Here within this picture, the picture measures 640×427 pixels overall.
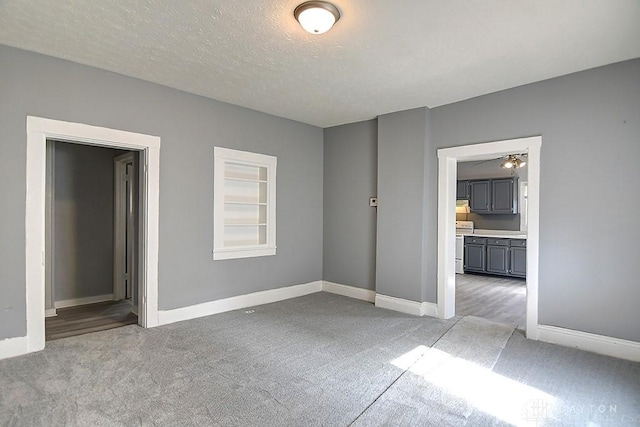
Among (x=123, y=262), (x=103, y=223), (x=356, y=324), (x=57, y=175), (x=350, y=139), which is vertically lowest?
(x=356, y=324)

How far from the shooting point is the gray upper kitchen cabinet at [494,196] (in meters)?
7.62

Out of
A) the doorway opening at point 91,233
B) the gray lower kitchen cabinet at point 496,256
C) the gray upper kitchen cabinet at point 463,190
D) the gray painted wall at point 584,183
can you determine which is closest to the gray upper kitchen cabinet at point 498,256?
the gray lower kitchen cabinet at point 496,256

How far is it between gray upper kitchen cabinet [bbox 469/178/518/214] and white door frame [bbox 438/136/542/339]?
405cm

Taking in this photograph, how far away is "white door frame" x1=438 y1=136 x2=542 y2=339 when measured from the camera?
355 centimetres

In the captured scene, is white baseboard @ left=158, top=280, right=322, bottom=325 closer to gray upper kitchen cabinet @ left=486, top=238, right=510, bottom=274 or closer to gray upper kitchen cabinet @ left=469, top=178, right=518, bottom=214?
gray upper kitchen cabinet @ left=486, top=238, right=510, bottom=274

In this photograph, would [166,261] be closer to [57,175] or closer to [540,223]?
[57,175]

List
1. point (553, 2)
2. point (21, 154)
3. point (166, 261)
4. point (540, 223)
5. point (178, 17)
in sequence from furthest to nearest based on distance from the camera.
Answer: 1. point (166, 261)
2. point (540, 223)
3. point (21, 154)
4. point (178, 17)
5. point (553, 2)

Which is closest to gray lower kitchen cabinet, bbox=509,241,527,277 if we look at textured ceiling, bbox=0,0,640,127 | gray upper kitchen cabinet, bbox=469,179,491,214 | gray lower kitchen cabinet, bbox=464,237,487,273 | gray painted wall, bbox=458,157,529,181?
gray lower kitchen cabinet, bbox=464,237,487,273

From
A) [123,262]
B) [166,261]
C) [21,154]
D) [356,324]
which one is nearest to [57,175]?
[123,262]

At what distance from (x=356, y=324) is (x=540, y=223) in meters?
2.19

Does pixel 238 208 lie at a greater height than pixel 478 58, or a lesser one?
lesser

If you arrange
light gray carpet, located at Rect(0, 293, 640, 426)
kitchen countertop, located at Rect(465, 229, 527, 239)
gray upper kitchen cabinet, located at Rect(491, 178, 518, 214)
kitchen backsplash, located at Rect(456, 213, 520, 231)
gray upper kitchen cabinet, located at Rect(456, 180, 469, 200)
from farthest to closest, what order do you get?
gray upper kitchen cabinet, located at Rect(456, 180, 469, 200) → kitchen backsplash, located at Rect(456, 213, 520, 231) → gray upper kitchen cabinet, located at Rect(491, 178, 518, 214) → kitchen countertop, located at Rect(465, 229, 527, 239) → light gray carpet, located at Rect(0, 293, 640, 426)

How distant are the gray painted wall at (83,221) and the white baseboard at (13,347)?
1866 millimetres

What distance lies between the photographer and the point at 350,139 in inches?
209
